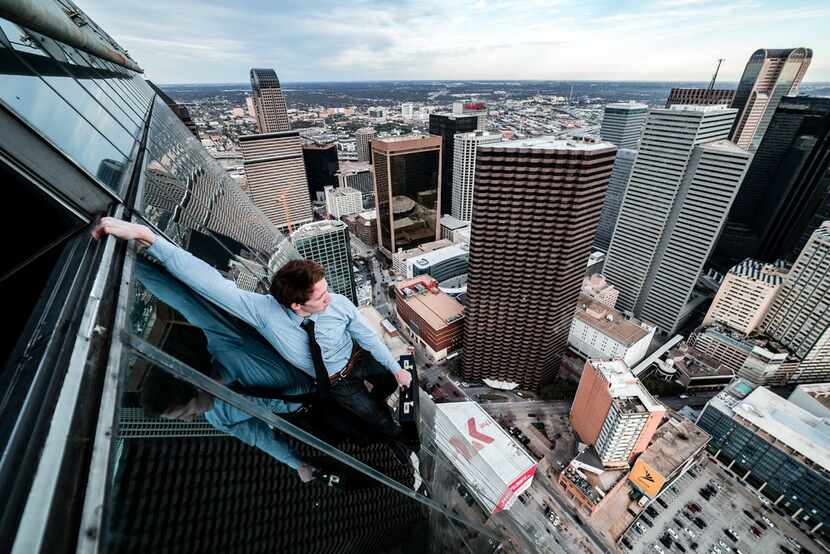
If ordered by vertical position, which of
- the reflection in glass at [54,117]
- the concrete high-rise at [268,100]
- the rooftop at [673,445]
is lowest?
the rooftop at [673,445]

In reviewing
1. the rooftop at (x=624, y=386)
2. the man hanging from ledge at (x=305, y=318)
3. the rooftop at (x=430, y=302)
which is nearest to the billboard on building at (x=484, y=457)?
the rooftop at (x=624, y=386)

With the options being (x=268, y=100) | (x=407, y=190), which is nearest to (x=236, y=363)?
(x=407, y=190)

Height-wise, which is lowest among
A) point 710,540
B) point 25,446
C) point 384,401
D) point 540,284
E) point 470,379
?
point 710,540

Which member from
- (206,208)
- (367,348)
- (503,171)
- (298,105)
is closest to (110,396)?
(367,348)

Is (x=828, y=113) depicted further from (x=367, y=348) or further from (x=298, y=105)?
(x=298, y=105)

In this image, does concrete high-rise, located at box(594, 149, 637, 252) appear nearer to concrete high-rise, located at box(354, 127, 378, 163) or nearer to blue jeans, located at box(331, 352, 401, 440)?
blue jeans, located at box(331, 352, 401, 440)

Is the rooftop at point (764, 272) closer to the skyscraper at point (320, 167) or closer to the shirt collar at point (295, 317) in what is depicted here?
the shirt collar at point (295, 317)

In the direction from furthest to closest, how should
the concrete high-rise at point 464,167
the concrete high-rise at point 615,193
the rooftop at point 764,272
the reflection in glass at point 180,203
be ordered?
the concrete high-rise at point 464,167, the concrete high-rise at point 615,193, the rooftop at point 764,272, the reflection in glass at point 180,203

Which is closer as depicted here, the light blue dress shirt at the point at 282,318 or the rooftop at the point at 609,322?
the light blue dress shirt at the point at 282,318
